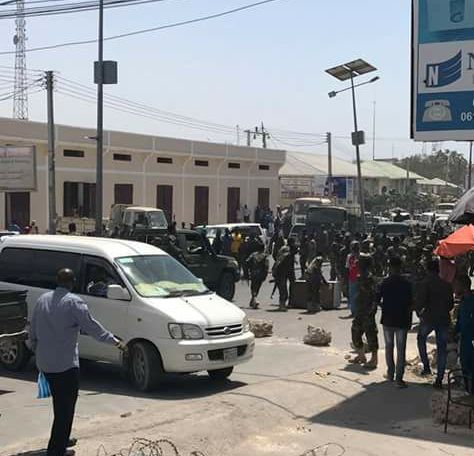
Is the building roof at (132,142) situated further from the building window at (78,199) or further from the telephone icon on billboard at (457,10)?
the telephone icon on billboard at (457,10)

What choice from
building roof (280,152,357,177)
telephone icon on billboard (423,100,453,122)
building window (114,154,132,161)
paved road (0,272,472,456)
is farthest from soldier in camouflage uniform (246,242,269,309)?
building roof (280,152,357,177)

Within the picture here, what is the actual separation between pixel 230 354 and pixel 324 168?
74.6m

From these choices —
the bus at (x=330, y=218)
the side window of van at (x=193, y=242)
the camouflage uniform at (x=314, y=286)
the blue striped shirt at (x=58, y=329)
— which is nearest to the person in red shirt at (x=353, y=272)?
the camouflage uniform at (x=314, y=286)

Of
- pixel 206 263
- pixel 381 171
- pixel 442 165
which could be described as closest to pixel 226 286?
pixel 206 263

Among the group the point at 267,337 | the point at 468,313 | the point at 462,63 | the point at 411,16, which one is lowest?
the point at 267,337

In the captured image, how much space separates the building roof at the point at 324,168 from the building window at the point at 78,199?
33.9m

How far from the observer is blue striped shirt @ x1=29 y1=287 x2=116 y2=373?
6.19 m

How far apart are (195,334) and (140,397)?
3.20 ft

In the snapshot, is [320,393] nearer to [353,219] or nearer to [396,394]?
[396,394]

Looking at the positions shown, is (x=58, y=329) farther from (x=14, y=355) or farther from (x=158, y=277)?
(x=14, y=355)

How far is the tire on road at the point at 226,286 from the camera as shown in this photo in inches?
747

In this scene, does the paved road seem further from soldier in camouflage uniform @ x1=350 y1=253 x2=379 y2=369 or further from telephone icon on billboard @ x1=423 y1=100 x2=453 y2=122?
telephone icon on billboard @ x1=423 y1=100 x2=453 y2=122

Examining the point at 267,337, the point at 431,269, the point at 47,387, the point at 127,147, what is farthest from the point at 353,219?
the point at 47,387

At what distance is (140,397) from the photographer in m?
9.03
